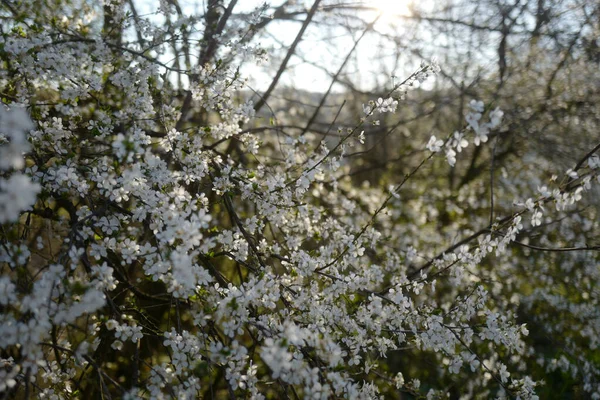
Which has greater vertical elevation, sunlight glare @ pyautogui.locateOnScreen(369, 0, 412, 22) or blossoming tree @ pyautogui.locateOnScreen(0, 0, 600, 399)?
sunlight glare @ pyautogui.locateOnScreen(369, 0, 412, 22)

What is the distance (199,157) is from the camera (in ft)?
9.30

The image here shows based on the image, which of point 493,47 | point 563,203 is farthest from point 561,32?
point 563,203

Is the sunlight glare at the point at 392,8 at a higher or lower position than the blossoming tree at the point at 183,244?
higher

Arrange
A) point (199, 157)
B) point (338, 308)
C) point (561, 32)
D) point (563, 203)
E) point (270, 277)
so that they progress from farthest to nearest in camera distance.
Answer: point (561, 32) → point (199, 157) → point (338, 308) → point (270, 277) → point (563, 203)

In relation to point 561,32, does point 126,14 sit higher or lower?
lower

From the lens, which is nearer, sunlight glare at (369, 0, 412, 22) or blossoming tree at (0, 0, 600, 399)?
blossoming tree at (0, 0, 600, 399)

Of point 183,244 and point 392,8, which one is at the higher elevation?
point 392,8

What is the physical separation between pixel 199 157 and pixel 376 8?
9.79 feet

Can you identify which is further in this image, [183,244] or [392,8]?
[392,8]

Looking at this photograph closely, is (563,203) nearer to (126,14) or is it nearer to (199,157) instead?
(199,157)

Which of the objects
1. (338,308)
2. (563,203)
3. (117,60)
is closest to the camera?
(563,203)

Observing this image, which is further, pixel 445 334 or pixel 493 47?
pixel 493 47

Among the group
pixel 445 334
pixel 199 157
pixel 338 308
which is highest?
pixel 199 157

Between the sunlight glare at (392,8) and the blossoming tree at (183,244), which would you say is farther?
the sunlight glare at (392,8)
